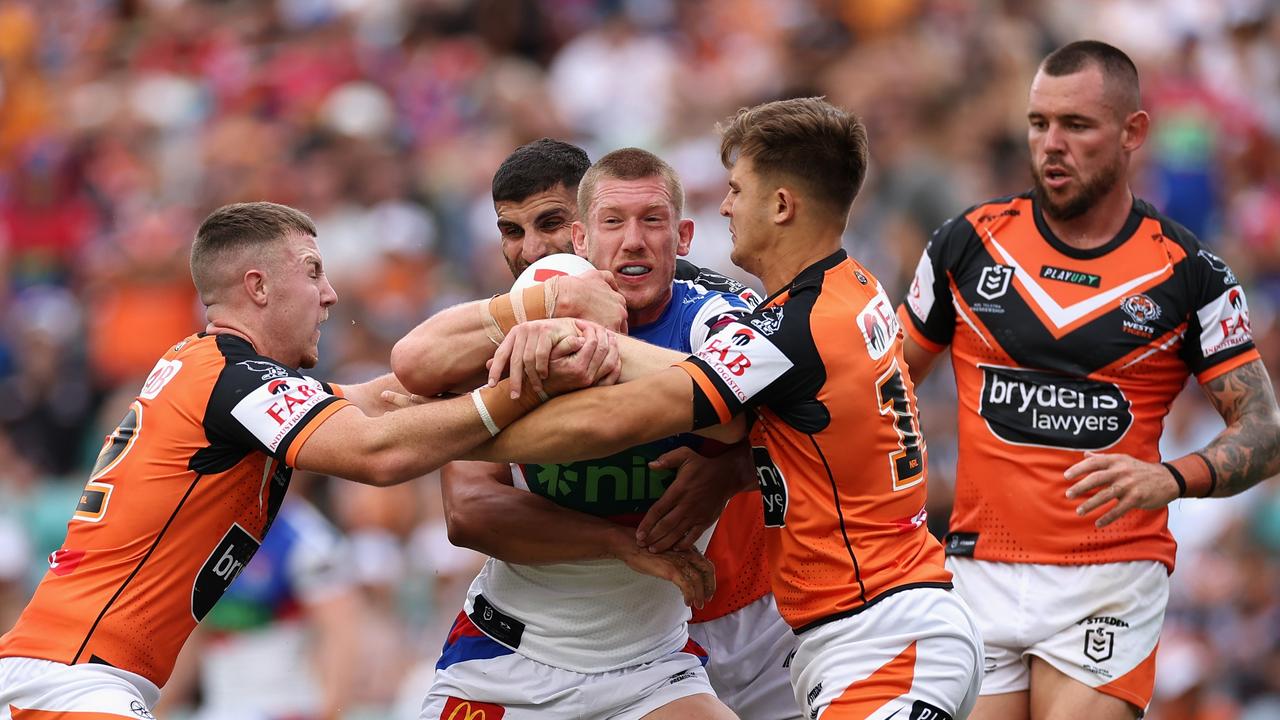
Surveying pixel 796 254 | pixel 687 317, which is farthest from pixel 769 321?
pixel 687 317

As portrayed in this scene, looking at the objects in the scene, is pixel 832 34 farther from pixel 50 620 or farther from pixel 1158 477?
pixel 50 620

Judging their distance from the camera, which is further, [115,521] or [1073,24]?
[1073,24]

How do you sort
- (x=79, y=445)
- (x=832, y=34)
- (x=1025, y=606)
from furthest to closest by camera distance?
1. (x=832, y=34)
2. (x=79, y=445)
3. (x=1025, y=606)

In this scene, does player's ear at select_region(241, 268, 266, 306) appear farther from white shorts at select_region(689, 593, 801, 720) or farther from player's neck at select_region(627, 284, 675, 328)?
white shorts at select_region(689, 593, 801, 720)

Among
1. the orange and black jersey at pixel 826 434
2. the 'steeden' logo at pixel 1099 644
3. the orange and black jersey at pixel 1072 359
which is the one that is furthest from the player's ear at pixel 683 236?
the 'steeden' logo at pixel 1099 644

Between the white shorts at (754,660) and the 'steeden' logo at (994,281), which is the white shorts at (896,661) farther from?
the 'steeden' logo at (994,281)

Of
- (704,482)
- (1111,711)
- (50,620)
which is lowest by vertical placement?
(1111,711)

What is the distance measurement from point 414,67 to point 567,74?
170 cm

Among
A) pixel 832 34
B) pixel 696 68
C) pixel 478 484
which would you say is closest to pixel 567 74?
pixel 696 68

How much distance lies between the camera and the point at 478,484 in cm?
668

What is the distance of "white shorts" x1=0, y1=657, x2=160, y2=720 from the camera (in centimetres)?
577

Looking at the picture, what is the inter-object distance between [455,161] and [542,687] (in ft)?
33.3

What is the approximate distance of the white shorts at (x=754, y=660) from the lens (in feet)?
23.1

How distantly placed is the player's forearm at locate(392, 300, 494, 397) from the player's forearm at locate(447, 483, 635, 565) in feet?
2.07
